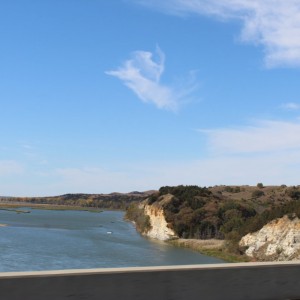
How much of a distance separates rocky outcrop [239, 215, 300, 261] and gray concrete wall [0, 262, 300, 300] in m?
50.3

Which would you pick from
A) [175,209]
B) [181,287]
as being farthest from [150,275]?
[175,209]

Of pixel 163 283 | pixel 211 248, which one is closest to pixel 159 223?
pixel 211 248

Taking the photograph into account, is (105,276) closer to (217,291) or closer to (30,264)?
(217,291)

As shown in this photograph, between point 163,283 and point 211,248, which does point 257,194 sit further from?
point 163,283

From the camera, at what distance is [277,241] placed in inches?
2406

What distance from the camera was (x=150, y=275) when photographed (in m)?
6.38

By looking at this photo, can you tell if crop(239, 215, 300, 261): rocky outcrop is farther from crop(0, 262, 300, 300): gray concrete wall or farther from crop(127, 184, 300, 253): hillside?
crop(0, 262, 300, 300): gray concrete wall

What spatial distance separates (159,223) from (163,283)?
92.1 metres

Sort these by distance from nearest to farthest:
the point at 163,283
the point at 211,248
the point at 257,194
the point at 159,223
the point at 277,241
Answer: the point at 163,283, the point at 277,241, the point at 211,248, the point at 159,223, the point at 257,194

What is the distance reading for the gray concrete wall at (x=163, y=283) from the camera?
18.6 feet

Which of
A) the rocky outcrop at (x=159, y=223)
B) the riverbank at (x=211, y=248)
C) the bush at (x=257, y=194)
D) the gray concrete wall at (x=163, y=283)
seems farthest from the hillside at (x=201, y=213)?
the gray concrete wall at (x=163, y=283)

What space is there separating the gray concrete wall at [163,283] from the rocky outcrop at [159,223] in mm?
84674

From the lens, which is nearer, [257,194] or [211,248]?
[211,248]

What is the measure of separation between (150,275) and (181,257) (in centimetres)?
6060
